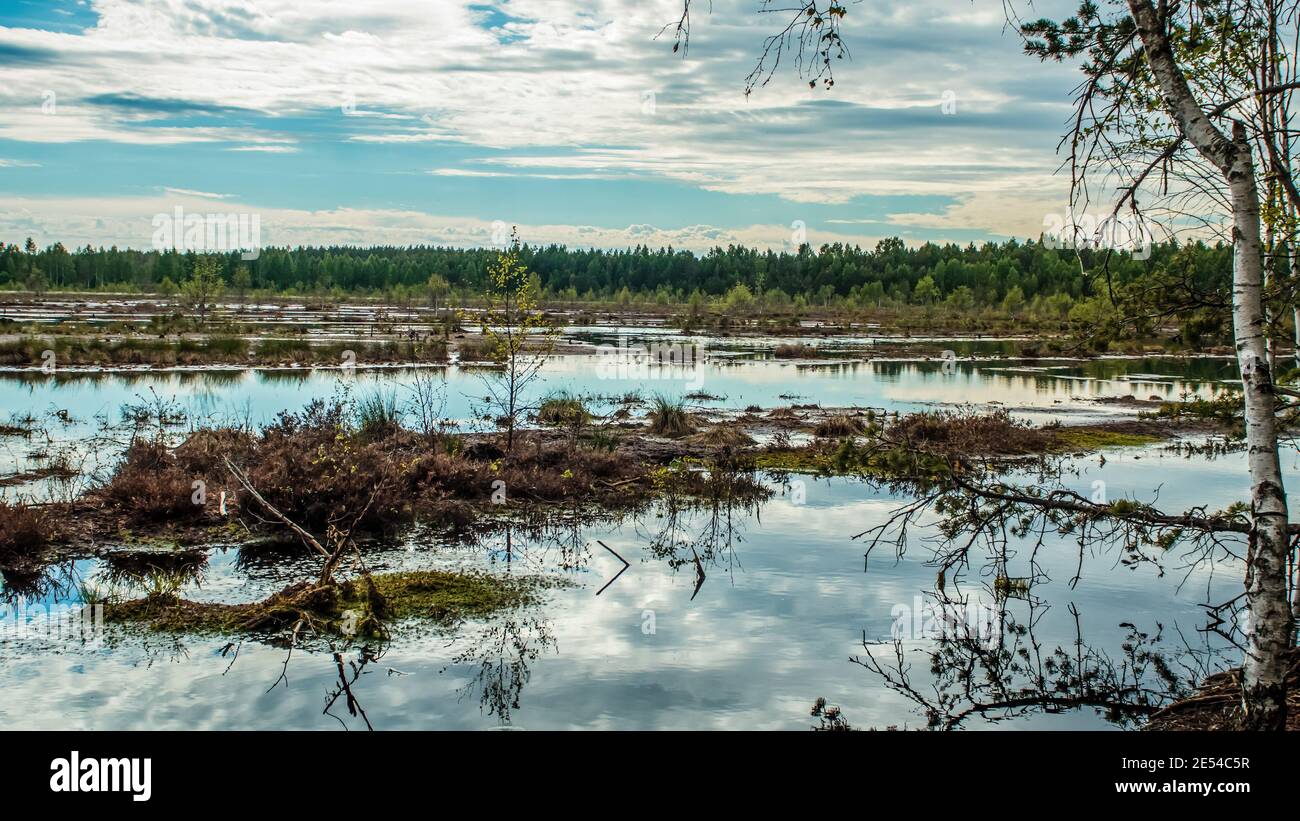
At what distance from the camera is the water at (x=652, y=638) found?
896 centimetres

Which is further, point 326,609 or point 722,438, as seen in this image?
point 722,438

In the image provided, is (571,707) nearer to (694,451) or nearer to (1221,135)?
(1221,135)

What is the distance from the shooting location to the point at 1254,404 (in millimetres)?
7086

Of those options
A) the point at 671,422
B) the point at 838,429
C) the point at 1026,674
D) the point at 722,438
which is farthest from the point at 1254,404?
the point at 671,422

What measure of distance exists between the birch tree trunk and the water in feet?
5.96

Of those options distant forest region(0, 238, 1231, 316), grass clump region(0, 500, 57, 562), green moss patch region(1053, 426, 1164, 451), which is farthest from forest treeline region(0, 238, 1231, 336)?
grass clump region(0, 500, 57, 562)

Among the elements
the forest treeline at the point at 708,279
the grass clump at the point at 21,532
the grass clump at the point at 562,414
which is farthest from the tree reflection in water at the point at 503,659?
the forest treeline at the point at 708,279

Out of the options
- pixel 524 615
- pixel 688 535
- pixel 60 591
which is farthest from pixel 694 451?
pixel 60 591

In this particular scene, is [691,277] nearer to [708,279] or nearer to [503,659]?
[708,279]

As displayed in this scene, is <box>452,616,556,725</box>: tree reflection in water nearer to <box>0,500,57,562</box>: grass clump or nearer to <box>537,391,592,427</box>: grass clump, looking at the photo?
<box>0,500,57,562</box>: grass clump

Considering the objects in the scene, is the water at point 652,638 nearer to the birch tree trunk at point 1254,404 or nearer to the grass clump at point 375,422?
the birch tree trunk at point 1254,404

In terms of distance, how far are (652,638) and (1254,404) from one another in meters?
6.15

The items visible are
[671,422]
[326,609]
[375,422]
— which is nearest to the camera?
[326,609]
